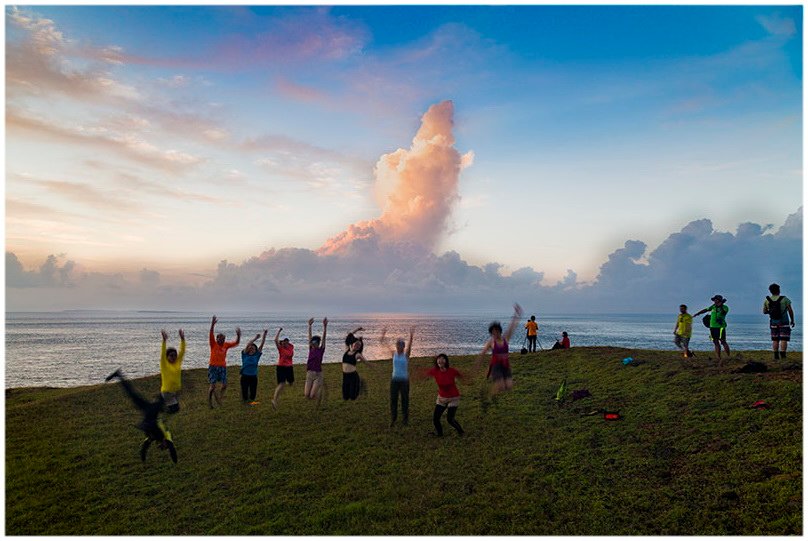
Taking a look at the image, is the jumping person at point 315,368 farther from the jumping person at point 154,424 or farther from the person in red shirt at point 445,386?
the jumping person at point 154,424

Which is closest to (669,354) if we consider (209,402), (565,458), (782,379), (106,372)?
(782,379)

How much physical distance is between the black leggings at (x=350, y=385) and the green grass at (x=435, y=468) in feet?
1.32

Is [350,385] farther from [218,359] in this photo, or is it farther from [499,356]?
[499,356]

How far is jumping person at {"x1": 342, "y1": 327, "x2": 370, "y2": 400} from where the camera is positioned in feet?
52.9

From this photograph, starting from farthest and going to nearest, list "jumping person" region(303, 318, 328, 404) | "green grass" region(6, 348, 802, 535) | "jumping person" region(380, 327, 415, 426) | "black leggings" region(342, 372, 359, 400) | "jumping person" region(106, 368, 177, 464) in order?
"black leggings" region(342, 372, 359, 400) → "jumping person" region(303, 318, 328, 404) → "jumping person" region(380, 327, 415, 426) → "jumping person" region(106, 368, 177, 464) → "green grass" region(6, 348, 802, 535)

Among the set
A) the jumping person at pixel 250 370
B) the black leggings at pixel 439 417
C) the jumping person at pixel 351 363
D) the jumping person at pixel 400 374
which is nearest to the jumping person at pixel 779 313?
the black leggings at pixel 439 417

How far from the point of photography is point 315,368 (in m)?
16.6

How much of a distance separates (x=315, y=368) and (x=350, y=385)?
5.71 ft

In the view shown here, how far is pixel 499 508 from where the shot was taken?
976 centimetres

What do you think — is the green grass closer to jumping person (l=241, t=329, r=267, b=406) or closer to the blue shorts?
jumping person (l=241, t=329, r=267, b=406)

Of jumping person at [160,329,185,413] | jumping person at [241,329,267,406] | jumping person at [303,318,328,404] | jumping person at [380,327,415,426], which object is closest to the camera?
jumping person at [160,329,185,413]

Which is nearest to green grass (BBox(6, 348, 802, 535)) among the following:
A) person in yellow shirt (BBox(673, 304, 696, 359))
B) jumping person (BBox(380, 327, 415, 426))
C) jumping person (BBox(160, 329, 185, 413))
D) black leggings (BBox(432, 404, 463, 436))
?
black leggings (BBox(432, 404, 463, 436))

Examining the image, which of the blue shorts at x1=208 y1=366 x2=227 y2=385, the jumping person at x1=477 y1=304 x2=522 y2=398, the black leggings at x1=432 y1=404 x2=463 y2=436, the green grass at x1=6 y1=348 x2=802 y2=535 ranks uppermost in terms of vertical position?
the jumping person at x1=477 y1=304 x2=522 y2=398

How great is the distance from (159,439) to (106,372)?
47.5 m
